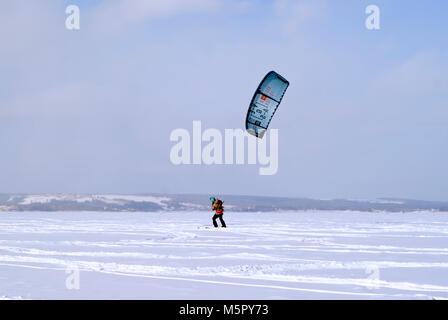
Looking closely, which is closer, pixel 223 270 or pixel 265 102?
pixel 223 270

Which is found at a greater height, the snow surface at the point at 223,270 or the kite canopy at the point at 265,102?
the kite canopy at the point at 265,102

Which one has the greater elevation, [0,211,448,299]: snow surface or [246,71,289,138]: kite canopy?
[246,71,289,138]: kite canopy

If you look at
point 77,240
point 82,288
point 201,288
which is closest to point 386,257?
point 201,288

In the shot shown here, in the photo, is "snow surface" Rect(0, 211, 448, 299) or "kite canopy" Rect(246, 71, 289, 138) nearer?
"snow surface" Rect(0, 211, 448, 299)

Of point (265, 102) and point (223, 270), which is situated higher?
point (265, 102)

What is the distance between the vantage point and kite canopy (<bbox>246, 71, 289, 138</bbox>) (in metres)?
17.8

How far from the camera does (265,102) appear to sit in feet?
59.7

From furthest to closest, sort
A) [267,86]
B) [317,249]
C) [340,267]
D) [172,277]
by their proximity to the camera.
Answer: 1. [267,86]
2. [317,249]
3. [340,267]
4. [172,277]

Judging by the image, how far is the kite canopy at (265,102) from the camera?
17.8m

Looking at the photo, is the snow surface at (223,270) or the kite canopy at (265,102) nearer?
the snow surface at (223,270)

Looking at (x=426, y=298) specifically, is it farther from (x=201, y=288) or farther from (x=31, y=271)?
(x=31, y=271)

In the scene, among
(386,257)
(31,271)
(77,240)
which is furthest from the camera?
(77,240)

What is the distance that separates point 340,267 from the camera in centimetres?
753
